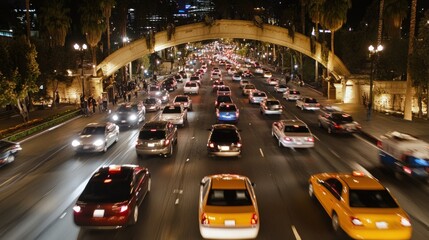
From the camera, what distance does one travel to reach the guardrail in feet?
93.6

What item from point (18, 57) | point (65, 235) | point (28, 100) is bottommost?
point (65, 235)

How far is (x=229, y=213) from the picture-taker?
11.8m

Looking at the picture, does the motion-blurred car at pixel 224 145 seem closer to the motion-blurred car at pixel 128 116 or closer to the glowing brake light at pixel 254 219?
the glowing brake light at pixel 254 219

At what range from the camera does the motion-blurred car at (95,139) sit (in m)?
23.5

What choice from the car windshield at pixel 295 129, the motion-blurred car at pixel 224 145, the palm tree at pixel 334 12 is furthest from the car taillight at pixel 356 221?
the palm tree at pixel 334 12

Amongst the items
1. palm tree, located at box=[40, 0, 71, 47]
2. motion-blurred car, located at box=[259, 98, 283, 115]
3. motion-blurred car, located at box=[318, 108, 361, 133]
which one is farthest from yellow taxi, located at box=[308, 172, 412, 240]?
palm tree, located at box=[40, 0, 71, 47]

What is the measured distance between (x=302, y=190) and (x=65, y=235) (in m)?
8.94

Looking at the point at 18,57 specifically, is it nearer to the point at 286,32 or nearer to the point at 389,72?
the point at 286,32

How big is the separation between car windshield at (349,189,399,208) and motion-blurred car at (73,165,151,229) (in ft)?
21.3

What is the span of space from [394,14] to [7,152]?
4251 centimetres

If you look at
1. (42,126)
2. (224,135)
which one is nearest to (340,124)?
(224,135)

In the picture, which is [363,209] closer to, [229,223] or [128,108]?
[229,223]

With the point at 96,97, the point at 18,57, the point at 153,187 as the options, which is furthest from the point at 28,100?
the point at 153,187

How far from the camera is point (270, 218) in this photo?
45.8 feet
